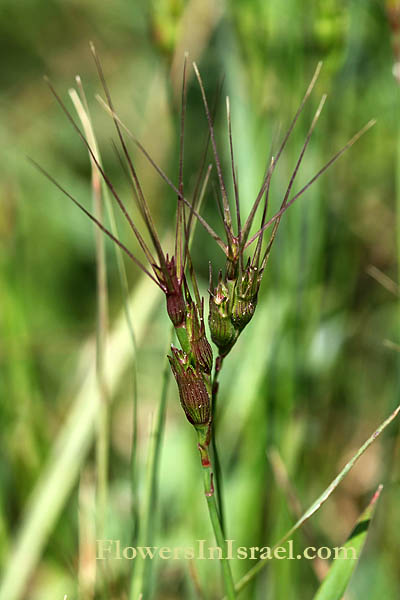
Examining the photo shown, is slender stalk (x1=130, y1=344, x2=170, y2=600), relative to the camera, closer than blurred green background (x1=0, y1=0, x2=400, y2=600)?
Yes

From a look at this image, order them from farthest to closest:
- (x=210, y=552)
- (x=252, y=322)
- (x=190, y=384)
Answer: (x=252, y=322), (x=210, y=552), (x=190, y=384)

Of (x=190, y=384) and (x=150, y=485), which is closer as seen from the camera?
(x=190, y=384)

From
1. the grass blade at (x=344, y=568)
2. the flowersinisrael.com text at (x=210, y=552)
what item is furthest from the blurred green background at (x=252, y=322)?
the grass blade at (x=344, y=568)

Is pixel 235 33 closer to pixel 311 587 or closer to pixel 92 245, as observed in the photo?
pixel 92 245

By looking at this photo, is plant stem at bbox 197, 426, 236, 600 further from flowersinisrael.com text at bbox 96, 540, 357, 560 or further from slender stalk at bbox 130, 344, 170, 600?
flowersinisrael.com text at bbox 96, 540, 357, 560

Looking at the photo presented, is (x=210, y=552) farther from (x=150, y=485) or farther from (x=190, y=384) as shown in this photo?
(x=190, y=384)

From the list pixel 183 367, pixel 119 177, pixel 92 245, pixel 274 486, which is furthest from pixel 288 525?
pixel 119 177

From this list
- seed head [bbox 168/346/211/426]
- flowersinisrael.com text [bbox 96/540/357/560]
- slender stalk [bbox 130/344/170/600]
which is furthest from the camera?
flowersinisrael.com text [bbox 96/540/357/560]

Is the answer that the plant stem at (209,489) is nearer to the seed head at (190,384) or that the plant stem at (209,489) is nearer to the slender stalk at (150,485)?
the seed head at (190,384)

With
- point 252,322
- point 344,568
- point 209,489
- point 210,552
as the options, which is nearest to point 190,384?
point 209,489

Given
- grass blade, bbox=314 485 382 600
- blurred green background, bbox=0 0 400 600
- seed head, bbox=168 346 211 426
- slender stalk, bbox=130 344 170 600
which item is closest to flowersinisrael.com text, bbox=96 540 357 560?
blurred green background, bbox=0 0 400 600

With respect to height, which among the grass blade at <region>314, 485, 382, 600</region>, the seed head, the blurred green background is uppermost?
the blurred green background
